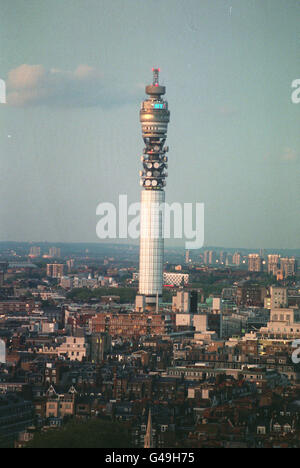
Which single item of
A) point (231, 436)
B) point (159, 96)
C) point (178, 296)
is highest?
point (159, 96)

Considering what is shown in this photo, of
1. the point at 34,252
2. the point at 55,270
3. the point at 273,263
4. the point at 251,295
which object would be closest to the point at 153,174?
the point at 34,252

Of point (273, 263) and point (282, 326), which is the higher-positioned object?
point (273, 263)

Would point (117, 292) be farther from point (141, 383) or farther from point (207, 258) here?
point (141, 383)

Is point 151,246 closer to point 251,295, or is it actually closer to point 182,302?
point 251,295

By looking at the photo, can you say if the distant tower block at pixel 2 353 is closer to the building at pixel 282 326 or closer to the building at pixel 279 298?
the building at pixel 282 326

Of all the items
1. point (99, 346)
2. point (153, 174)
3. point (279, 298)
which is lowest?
point (99, 346)

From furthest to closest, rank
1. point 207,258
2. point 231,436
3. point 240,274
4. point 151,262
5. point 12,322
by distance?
point 240,274
point 207,258
point 151,262
point 12,322
point 231,436

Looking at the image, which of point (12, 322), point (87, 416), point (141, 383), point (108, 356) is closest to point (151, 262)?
point (12, 322)
